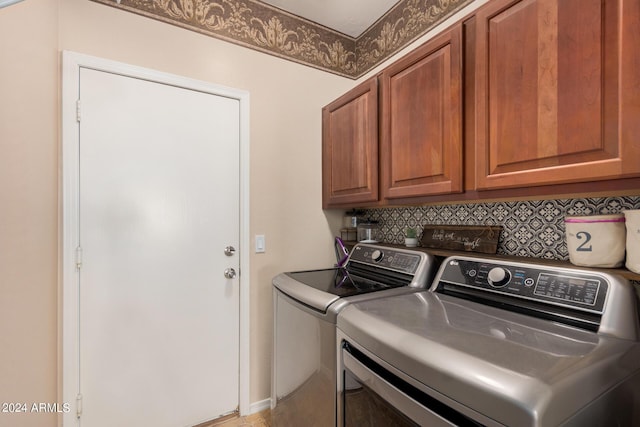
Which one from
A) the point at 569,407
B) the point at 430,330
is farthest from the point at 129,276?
the point at 569,407

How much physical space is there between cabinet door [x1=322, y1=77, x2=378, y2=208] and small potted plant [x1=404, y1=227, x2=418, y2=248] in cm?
34

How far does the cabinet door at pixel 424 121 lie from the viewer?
1215 mm

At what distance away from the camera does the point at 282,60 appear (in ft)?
6.72

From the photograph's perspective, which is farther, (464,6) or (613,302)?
(464,6)

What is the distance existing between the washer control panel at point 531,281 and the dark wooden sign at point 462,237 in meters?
0.27

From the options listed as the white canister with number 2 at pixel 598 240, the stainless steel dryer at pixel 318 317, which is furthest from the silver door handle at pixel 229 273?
the white canister with number 2 at pixel 598 240

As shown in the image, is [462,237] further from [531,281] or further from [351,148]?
[351,148]

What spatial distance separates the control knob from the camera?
3.50 feet

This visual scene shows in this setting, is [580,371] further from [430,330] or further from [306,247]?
[306,247]

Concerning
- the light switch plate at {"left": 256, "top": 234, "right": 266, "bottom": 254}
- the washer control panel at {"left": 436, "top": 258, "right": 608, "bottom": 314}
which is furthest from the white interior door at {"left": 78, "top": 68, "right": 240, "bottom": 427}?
the washer control panel at {"left": 436, "top": 258, "right": 608, "bottom": 314}

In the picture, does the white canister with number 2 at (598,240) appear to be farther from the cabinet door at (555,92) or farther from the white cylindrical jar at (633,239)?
the cabinet door at (555,92)

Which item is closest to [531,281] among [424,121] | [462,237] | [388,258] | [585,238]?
[585,238]

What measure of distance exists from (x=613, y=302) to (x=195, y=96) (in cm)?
207

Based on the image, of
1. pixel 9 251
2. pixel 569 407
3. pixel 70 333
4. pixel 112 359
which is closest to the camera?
pixel 569 407
